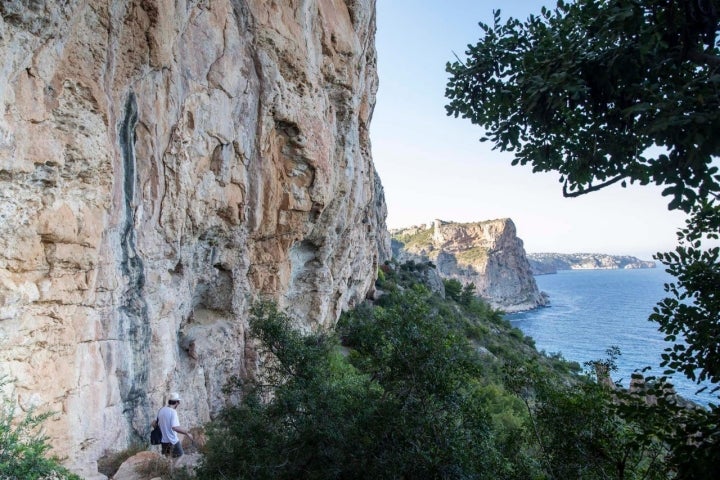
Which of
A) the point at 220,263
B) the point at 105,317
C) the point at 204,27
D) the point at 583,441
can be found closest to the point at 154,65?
the point at 204,27

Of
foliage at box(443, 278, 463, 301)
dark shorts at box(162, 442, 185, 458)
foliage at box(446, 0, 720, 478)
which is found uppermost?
foliage at box(446, 0, 720, 478)

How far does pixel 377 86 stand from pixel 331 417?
1867 centimetres

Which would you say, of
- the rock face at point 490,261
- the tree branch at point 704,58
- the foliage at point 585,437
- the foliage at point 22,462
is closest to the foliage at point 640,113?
the tree branch at point 704,58

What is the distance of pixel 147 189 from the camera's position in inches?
313

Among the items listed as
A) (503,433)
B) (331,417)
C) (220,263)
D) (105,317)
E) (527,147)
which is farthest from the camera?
(220,263)

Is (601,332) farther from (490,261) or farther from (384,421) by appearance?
(384,421)

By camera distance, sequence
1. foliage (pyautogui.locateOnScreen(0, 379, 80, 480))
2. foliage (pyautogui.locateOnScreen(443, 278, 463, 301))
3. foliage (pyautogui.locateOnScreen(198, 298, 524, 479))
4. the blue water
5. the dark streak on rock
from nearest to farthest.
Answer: foliage (pyautogui.locateOnScreen(0, 379, 80, 480))
foliage (pyautogui.locateOnScreen(198, 298, 524, 479))
the dark streak on rock
the blue water
foliage (pyautogui.locateOnScreen(443, 278, 463, 301))

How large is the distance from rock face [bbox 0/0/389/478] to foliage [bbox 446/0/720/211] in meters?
5.11

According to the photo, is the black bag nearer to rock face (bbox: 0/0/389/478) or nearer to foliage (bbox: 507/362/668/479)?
rock face (bbox: 0/0/389/478)

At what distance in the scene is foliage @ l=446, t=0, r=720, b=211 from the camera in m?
3.05

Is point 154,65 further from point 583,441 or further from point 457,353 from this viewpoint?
point 583,441

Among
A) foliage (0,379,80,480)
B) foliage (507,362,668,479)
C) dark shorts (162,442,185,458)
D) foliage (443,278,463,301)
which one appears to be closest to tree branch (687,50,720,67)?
foliage (507,362,668,479)

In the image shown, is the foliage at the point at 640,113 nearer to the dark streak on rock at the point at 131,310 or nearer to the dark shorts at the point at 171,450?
the dark streak on rock at the point at 131,310

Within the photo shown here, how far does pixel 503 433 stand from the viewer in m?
8.51
